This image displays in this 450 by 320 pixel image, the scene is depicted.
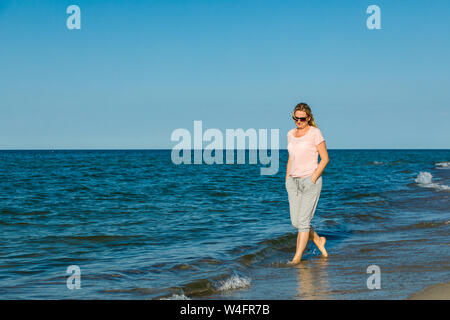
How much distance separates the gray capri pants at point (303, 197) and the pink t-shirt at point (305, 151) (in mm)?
111

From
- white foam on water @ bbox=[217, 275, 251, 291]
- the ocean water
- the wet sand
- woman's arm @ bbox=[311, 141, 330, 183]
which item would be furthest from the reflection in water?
woman's arm @ bbox=[311, 141, 330, 183]

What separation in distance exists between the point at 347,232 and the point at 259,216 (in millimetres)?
3002

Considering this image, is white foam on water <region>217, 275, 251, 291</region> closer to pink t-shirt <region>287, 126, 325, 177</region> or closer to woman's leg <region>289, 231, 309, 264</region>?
woman's leg <region>289, 231, 309, 264</region>

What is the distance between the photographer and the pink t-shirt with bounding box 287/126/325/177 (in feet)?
19.4

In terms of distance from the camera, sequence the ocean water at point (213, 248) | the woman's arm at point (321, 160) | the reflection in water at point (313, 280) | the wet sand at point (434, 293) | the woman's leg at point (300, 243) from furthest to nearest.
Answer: the woman's leg at point (300, 243) → the woman's arm at point (321, 160) → the ocean water at point (213, 248) → the reflection in water at point (313, 280) → the wet sand at point (434, 293)

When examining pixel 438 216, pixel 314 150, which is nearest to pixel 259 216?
pixel 438 216

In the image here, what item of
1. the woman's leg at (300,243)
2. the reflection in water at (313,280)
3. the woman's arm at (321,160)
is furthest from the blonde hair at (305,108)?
the reflection in water at (313,280)

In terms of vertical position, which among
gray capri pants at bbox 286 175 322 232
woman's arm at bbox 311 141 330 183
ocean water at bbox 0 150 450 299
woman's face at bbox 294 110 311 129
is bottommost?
ocean water at bbox 0 150 450 299

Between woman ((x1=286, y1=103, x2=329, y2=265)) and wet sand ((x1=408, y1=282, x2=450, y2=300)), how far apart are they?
183 cm

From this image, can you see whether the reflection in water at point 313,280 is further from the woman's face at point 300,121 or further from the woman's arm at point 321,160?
the woman's face at point 300,121

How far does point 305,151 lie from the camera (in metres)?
5.96

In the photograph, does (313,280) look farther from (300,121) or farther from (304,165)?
(300,121)

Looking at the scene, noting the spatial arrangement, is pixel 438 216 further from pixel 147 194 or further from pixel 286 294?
pixel 147 194

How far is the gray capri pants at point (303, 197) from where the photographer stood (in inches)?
239
